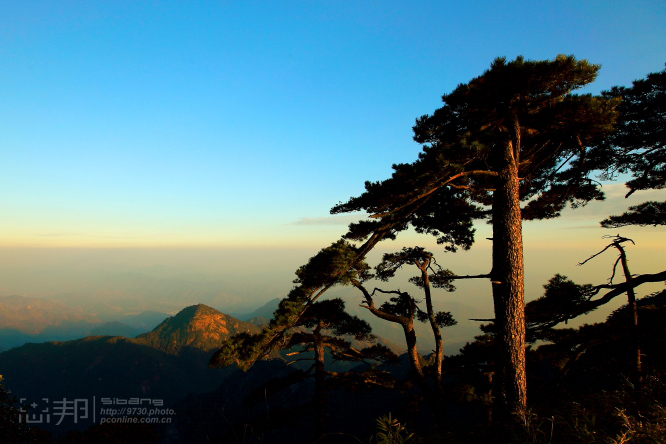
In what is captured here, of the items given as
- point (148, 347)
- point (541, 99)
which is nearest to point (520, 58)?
point (541, 99)

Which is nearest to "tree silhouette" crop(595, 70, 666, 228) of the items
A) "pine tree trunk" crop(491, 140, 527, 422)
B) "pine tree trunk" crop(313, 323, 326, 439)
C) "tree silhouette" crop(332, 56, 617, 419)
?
"tree silhouette" crop(332, 56, 617, 419)

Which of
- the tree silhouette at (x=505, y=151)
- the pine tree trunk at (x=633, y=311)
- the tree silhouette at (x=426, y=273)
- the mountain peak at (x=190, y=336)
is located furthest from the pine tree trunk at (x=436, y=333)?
the mountain peak at (x=190, y=336)

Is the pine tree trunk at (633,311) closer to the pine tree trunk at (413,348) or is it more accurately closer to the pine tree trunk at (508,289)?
the pine tree trunk at (508,289)

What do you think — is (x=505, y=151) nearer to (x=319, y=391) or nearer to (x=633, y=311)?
(x=633, y=311)

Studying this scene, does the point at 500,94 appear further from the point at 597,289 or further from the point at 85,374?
the point at 85,374

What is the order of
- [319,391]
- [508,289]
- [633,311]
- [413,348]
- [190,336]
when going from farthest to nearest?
1. [190,336]
2. [319,391]
3. [413,348]
4. [633,311]
5. [508,289]

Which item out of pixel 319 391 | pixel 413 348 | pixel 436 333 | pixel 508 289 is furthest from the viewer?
pixel 319 391

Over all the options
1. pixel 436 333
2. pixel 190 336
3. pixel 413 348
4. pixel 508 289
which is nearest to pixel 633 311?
pixel 508 289

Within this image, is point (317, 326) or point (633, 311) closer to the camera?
point (633, 311)

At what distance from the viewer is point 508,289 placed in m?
6.96

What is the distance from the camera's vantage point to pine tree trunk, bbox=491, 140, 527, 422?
674cm

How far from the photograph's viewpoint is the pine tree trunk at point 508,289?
6.74 metres

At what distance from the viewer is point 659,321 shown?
983 centimetres

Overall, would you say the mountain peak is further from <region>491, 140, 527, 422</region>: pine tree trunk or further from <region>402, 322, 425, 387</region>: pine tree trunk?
<region>491, 140, 527, 422</region>: pine tree trunk
